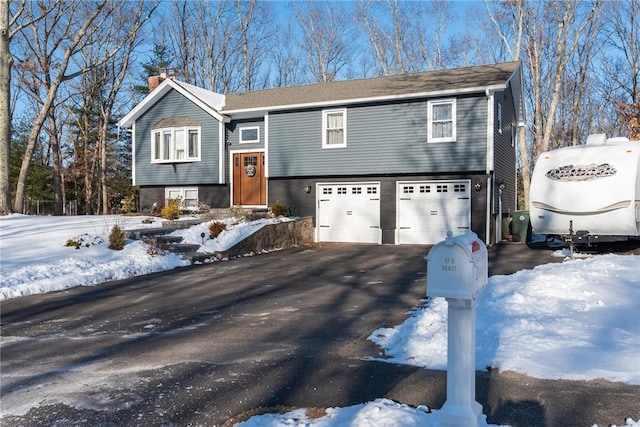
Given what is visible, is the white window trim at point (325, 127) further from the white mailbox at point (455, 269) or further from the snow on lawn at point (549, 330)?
the white mailbox at point (455, 269)

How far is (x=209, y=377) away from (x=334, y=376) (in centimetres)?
114

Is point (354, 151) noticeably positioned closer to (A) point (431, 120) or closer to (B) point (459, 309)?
(A) point (431, 120)

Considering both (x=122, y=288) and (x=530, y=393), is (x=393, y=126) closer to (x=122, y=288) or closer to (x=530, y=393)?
(x=122, y=288)

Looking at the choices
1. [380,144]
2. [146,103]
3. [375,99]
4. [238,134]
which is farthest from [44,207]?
[375,99]

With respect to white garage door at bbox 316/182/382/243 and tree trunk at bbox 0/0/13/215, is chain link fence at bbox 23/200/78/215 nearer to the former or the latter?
tree trunk at bbox 0/0/13/215

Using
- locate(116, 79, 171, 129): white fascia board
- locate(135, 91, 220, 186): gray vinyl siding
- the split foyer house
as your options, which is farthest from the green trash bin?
locate(116, 79, 171, 129): white fascia board

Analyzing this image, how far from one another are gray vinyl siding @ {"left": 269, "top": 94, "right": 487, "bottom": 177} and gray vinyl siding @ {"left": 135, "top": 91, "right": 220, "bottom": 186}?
2730 millimetres

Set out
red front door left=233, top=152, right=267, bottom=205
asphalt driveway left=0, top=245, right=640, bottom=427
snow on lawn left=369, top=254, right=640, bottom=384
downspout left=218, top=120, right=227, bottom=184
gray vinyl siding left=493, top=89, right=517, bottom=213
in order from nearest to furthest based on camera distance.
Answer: asphalt driveway left=0, top=245, right=640, bottom=427 < snow on lawn left=369, top=254, right=640, bottom=384 < gray vinyl siding left=493, top=89, right=517, bottom=213 < red front door left=233, top=152, right=267, bottom=205 < downspout left=218, top=120, right=227, bottom=184

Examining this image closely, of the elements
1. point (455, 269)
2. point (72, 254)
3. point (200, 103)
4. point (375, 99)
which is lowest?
point (72, 254)

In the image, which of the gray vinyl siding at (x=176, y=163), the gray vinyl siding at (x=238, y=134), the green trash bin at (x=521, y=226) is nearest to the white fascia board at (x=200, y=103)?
the gray vinyl siding at (x=176, y=163)

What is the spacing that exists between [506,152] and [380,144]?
18.5 ft

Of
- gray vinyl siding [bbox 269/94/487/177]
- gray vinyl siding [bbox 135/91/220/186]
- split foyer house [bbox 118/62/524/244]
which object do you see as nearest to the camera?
gray vinyl siding [bbox 269/94/487/177]

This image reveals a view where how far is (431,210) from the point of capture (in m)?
17.2

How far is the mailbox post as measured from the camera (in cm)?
298
